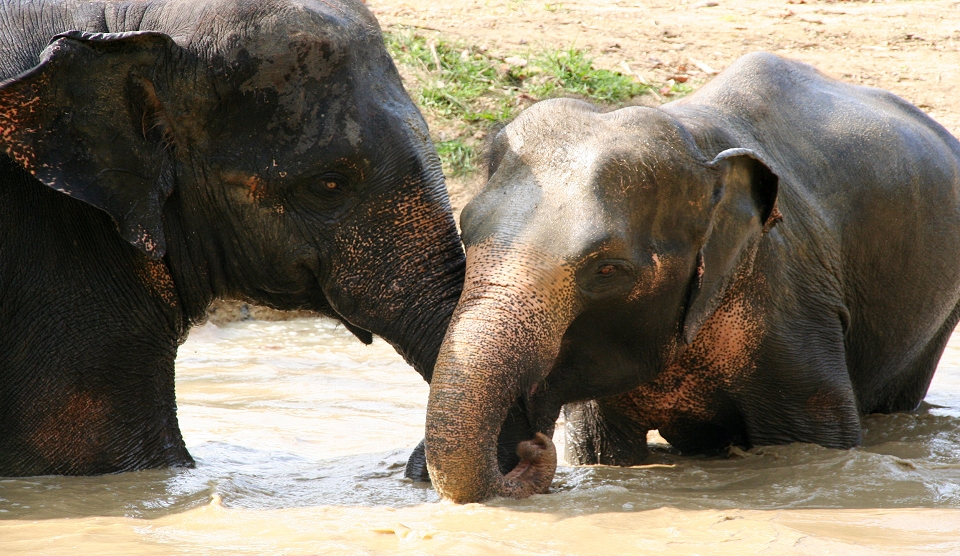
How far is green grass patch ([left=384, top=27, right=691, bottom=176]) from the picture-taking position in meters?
8.98

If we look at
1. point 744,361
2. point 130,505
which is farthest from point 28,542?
point 744,361

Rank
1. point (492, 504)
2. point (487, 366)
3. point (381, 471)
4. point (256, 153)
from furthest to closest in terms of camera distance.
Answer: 1. point (381, 471)
2. point (256, 153)
3. point (492, 504)
4. point (487, 366)

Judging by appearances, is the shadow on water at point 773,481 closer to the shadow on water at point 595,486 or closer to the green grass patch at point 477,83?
the shadow on water at point 595,486

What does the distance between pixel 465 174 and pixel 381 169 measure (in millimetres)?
4962

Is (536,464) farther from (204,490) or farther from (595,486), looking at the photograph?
(204,490)

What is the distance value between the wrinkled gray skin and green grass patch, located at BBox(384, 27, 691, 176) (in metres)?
3.97

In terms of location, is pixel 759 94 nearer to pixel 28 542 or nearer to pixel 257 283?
pixel 257 283

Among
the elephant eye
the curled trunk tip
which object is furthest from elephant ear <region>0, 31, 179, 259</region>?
the curled trunk tip

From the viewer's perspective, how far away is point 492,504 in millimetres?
3236

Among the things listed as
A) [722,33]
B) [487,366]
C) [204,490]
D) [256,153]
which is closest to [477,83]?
[722,33]

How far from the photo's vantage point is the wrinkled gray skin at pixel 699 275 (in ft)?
10.8

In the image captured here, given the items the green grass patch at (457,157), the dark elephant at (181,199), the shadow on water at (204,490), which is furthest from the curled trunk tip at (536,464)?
the green grass patch at (457,157)

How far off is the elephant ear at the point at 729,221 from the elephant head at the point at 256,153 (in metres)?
0.76

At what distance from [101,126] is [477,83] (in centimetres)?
611
